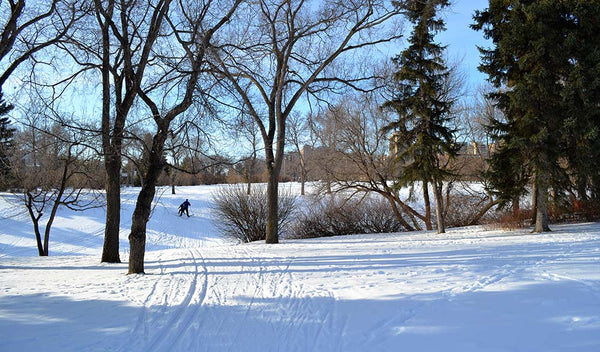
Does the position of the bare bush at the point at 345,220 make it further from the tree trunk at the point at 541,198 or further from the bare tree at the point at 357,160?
the tree trunk at the point at 541,198

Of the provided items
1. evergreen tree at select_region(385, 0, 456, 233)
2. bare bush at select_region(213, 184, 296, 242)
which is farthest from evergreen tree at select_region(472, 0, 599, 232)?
bare bush at select_region(213, 184, 296, 242)

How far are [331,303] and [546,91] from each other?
10.7m

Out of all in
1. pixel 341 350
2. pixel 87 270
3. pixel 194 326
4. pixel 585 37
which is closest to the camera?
pixel 341 350

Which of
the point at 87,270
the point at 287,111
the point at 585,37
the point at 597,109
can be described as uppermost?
the point at 585,37

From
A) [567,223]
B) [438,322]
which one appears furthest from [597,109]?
[438,322]

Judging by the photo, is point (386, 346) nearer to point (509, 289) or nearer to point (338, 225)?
point (509, 289)

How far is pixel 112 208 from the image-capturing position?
443 inches

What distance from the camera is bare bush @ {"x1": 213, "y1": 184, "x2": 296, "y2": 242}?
71.0ft

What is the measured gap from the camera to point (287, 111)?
1494cm

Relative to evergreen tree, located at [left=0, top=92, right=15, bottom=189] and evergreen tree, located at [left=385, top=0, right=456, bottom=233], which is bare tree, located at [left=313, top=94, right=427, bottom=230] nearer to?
evergreen tree, located at [left=385, top=0, right=456, bottom=233]

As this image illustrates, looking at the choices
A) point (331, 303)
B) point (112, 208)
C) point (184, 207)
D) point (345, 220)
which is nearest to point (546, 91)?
point (331, 303)

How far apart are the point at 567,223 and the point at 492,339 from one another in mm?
13689

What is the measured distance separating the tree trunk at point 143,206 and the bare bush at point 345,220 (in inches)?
571

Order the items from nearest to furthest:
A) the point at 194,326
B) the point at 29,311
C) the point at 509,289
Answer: the point at 194,326
the point at 509,289
the point at 29,311
